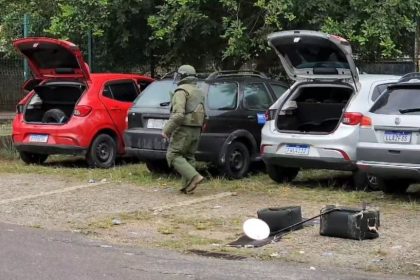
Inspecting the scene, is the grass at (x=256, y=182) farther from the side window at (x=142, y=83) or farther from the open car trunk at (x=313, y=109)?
the side window at (x=142, y=83)

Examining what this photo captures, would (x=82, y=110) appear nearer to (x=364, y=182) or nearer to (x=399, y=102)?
(x=364, y=182)

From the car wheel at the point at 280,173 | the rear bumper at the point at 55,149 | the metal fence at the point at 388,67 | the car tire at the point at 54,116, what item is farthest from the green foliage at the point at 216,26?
the car wheel at the point at 280,173

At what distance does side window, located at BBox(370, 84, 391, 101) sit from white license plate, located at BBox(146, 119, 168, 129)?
320 centimetres

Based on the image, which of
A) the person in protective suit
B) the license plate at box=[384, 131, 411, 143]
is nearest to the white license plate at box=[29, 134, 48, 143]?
the person in protective suit

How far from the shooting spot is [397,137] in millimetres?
9266

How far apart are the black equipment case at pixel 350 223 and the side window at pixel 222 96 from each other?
3703mm

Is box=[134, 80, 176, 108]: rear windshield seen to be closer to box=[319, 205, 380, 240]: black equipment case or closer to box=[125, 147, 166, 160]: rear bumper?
box=[125, 147, 166, 160]: rear bumper

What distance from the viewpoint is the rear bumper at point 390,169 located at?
907 centimetres

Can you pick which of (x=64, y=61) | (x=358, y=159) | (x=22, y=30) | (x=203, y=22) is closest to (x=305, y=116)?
(x=358, y=159)

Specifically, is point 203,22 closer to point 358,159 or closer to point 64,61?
point 64,61

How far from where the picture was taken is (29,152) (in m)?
13.4

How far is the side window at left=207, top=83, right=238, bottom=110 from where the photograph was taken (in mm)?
11141

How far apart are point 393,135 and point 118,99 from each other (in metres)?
5.68

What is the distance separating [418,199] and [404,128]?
131 centimetres
